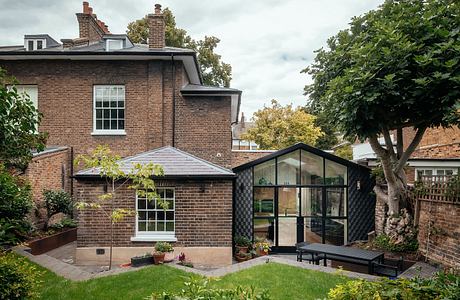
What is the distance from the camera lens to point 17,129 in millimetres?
8289

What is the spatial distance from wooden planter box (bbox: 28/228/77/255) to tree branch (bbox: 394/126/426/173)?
38.4ft

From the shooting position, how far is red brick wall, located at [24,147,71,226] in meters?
12.8

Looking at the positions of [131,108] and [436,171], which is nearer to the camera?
[436,171]

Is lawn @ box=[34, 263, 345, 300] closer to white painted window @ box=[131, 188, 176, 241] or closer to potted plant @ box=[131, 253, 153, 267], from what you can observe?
potted plant @ box=[131, 253, 153, 267]

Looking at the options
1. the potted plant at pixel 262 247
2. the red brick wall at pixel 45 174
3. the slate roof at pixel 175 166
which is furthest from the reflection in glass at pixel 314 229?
the red brick wall at pixel 45 174

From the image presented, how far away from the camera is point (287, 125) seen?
29969 mm

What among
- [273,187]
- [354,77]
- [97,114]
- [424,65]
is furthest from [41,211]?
[424,65]

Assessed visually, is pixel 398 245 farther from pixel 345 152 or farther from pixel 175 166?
pixel 345 152

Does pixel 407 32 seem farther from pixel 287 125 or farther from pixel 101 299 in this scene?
pixel 287 125

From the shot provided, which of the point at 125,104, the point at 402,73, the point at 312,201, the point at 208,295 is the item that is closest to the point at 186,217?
the point at 312,201

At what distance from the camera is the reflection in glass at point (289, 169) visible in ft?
42.9

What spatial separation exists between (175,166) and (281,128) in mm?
20287

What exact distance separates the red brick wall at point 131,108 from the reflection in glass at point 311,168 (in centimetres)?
412

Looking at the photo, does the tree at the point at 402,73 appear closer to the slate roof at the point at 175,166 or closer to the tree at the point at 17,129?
the slate roof at the point at 175,166
